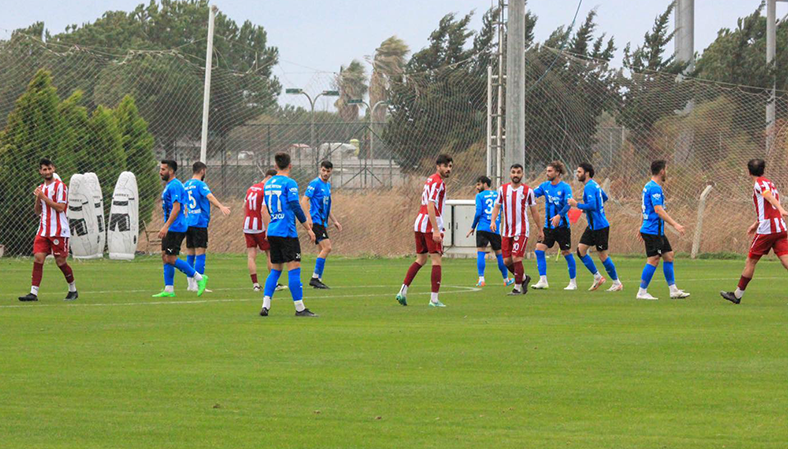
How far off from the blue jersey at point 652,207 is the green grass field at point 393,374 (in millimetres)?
1403

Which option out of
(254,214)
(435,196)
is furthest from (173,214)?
(435,196)

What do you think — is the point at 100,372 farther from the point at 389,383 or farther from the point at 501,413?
the point at 501,413

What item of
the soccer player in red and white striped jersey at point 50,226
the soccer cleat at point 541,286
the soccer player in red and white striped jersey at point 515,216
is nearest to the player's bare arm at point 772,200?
the soccer player in red and white striped jersey at point 515,216

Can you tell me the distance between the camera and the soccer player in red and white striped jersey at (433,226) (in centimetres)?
1706

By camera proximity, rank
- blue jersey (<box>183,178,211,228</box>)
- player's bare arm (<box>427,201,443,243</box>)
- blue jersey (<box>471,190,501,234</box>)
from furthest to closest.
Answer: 1. blue jersey (<box>471,190,501,234</box>)
2. blue jersey (<box>183,178,211,228</box>)
3. player's bare arm (<box>427,201,443,243</box>)

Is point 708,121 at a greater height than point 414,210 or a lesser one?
greater

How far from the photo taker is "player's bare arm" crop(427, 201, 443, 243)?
16875mm

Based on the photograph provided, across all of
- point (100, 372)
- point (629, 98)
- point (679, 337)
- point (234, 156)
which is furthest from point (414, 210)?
point (100, 372)

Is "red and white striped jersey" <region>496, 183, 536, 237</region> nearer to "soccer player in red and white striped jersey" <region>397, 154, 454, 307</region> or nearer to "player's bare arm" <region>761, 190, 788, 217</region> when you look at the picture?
"soccer player in red and white striped jersey" <region>397, 154, 454, 307</region>

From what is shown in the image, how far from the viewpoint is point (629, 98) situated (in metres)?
43.1

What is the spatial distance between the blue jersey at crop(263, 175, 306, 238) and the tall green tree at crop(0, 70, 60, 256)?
74.3 feet

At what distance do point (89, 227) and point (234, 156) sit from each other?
1605 cm

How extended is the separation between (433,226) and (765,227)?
467 centimetres

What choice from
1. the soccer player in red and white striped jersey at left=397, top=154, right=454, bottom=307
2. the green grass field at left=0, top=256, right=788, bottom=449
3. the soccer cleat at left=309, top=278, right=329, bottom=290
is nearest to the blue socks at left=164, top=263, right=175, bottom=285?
the green grass field at left=0, top=256, right=788, bottom=449
